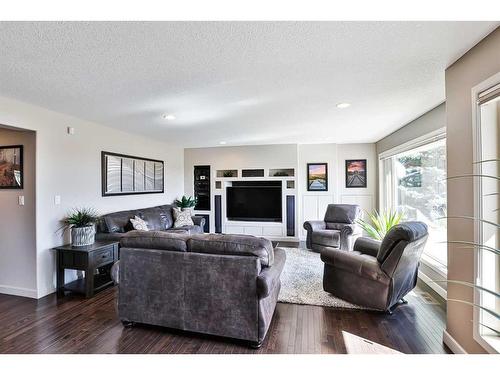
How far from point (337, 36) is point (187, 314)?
245cm

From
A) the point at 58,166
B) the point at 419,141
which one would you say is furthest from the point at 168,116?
the point at 419,141

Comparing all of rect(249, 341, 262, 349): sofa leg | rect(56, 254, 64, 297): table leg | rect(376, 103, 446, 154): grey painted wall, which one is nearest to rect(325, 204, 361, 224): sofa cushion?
rect(376, 103, 446, 154): grey painted wall

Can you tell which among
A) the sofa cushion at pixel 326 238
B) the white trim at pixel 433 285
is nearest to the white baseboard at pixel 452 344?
the white trim at pixel 433 285

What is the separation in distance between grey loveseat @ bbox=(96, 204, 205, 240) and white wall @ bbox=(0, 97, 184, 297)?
0.95ft

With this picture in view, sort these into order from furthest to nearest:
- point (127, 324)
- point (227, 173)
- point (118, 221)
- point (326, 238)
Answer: point (227, 173) → point (326, 238) → point (118, 221) → point (127, 324)

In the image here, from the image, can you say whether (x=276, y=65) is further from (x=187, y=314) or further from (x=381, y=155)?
(x=381, y=155)

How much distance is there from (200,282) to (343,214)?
404cm

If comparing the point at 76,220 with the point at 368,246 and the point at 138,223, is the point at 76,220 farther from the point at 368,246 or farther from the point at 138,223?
the point at 368,246

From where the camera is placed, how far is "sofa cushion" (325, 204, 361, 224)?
5.33m

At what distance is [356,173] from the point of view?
6379 millimetres

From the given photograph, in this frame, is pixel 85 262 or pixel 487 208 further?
pixel 85 262

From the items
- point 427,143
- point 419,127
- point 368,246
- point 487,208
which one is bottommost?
point 368,246

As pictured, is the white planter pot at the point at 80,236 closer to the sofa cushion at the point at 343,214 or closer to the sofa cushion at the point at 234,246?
the sofa cushion at the point at 234,246
